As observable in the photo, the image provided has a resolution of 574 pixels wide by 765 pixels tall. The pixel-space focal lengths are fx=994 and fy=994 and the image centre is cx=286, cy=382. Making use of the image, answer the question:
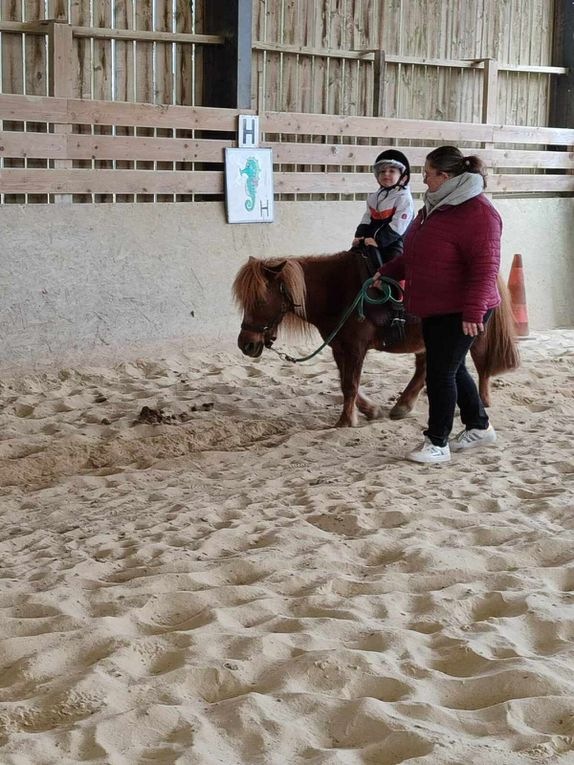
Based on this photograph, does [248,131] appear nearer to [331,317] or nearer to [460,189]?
[331,317]

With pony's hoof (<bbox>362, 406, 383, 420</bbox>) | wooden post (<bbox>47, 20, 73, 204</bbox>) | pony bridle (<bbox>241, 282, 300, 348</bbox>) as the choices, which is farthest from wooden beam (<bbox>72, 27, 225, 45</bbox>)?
pony's hoof (<bbox>362, 406, 383, 420</bbox>)

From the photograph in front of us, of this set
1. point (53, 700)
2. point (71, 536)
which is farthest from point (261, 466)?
point (53, 700)

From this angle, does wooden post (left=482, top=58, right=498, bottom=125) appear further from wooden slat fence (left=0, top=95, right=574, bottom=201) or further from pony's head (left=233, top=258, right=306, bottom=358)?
pony's head (left=233, top=258, right=306, bottom=358)

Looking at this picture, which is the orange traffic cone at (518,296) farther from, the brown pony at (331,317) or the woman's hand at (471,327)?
the woman's hand at (471,327)

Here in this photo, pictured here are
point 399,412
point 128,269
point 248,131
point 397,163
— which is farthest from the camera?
point 248,131

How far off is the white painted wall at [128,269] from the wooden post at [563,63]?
3241 mm

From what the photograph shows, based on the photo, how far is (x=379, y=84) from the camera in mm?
9602

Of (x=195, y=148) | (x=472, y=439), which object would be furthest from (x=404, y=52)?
(x=472, y=439)

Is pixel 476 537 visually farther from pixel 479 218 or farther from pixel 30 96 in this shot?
pixel 30 96

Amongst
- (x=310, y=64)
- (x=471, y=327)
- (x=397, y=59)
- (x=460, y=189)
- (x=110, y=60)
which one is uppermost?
(x=397, y=59)

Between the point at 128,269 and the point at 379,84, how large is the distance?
3378 mm

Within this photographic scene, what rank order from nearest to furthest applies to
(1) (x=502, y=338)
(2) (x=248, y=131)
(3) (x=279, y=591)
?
(3) (x=279, y=591)
(1) (x=502, y=338)
(2) (x=248, y=131)

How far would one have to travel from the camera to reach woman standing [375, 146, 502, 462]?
4973 millimetres

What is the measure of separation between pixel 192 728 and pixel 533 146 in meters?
9.53
